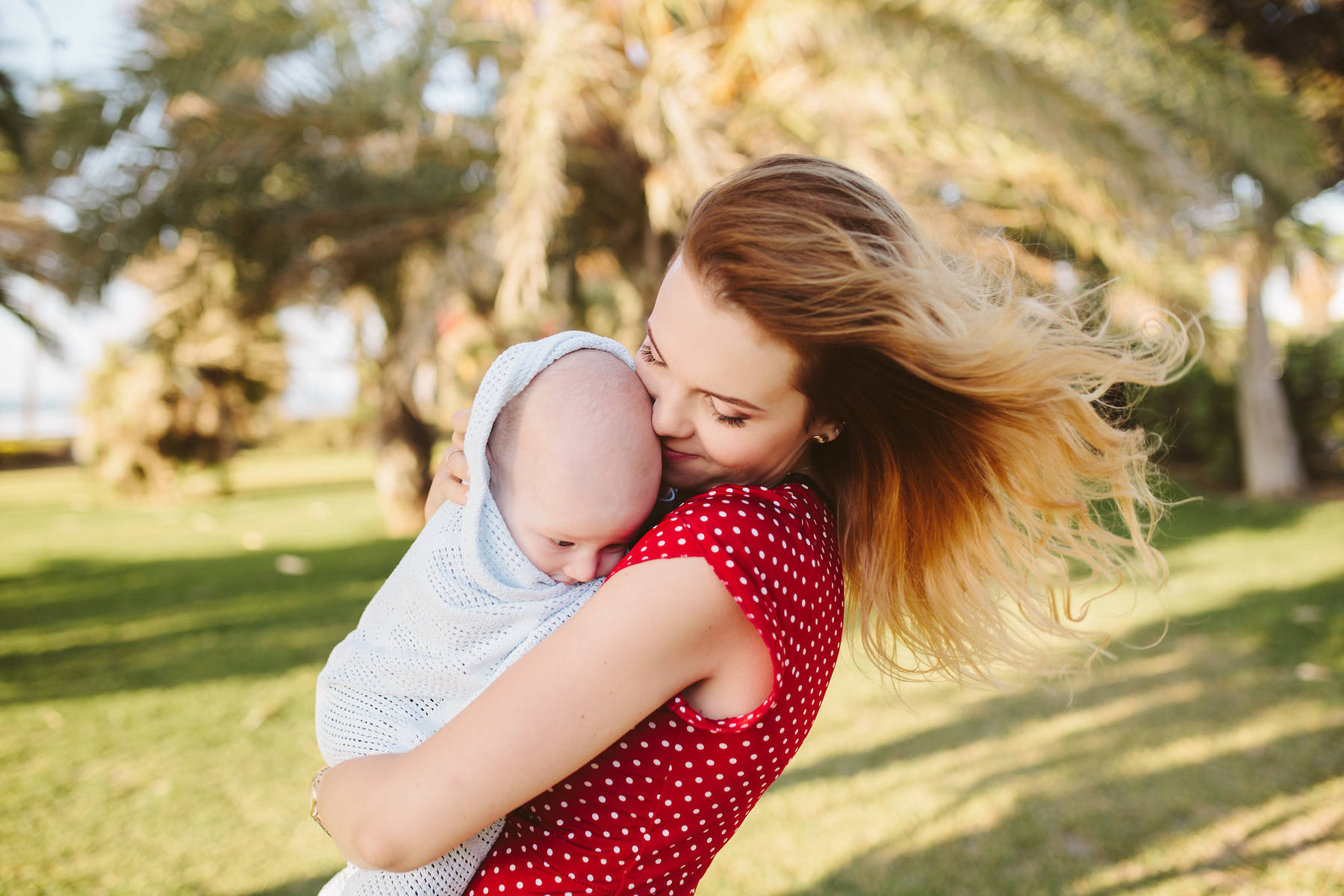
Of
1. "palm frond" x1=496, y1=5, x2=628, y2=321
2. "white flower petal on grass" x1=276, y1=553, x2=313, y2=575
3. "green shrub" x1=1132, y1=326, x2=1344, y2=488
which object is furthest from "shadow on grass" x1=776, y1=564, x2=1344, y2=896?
"white flower petal on grass" x1=276, y1=553, x2=313, y2=575

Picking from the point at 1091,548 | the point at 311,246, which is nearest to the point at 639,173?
the point at 311,246

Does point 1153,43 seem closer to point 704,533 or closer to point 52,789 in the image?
point 704,533

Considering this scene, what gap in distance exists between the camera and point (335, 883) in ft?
4.50

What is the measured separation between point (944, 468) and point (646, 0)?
5526mm

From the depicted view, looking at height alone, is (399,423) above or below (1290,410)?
below

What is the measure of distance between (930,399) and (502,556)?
2.09 feet

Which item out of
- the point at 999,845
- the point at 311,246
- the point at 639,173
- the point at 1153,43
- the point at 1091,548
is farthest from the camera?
the point at 311,246

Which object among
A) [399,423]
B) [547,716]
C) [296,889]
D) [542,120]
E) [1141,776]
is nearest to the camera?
[547,716]

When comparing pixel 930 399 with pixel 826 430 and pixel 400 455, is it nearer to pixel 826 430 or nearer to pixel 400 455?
pixel 826 430

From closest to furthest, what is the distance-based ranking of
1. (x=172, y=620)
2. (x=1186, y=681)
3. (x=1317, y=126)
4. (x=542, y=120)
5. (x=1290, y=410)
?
(x=1186, y=681) → (x=542, y=120) → (x=172, y=620) → (x=1317, y=126) → (x=1290, y=410)

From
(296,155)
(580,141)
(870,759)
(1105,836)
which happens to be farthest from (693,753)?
(296,155)

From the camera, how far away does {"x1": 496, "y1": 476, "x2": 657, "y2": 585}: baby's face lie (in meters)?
1.19

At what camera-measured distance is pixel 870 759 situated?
13.9ft

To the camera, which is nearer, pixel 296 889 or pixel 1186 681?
pixel 296 889
